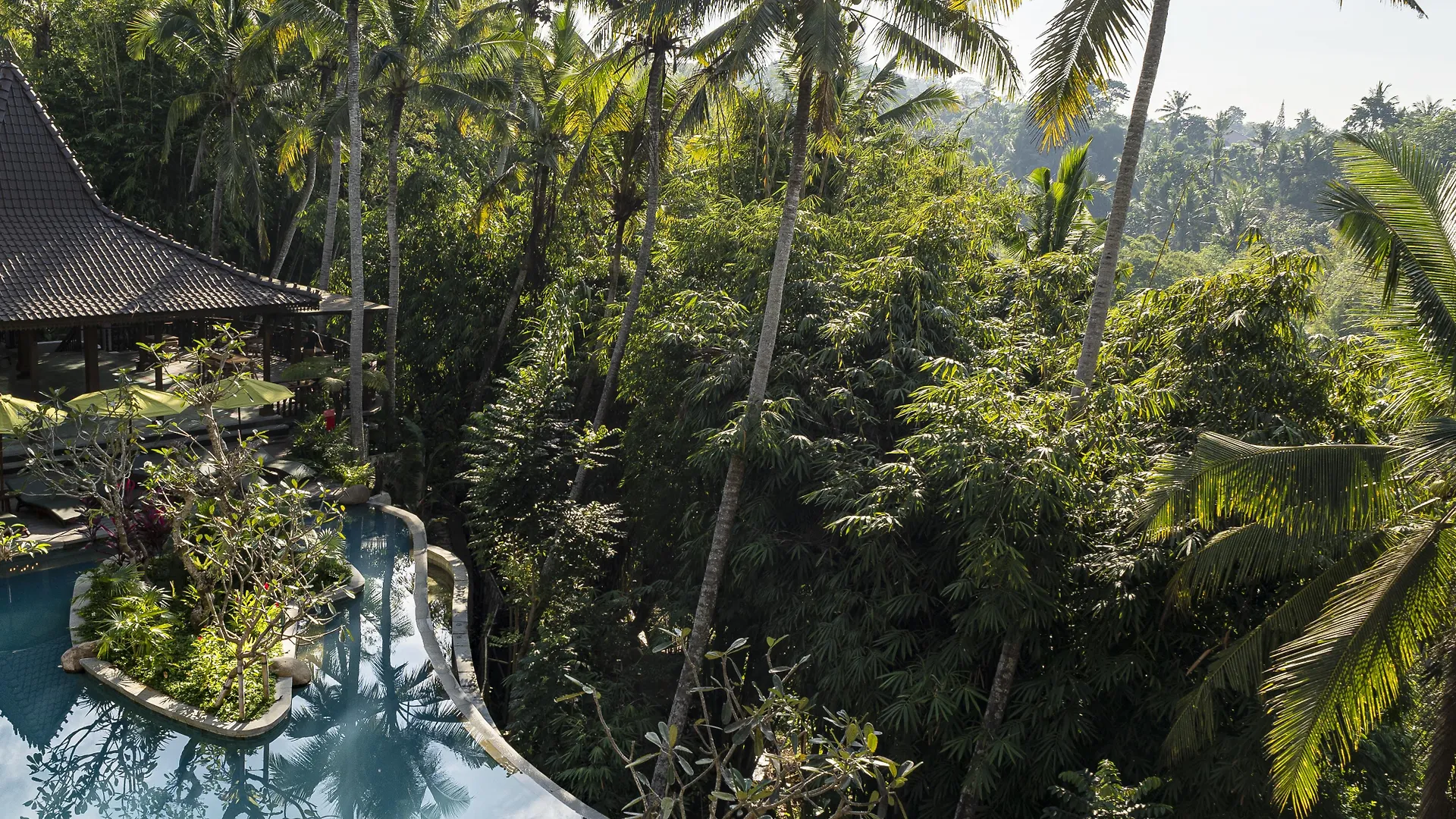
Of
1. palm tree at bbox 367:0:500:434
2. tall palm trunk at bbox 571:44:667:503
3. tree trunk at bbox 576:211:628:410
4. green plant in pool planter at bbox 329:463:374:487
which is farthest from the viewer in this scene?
palm tree at bbox 367:0:500:434

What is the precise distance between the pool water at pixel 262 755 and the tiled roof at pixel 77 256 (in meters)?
6.38

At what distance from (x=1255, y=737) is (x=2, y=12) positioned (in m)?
32.7

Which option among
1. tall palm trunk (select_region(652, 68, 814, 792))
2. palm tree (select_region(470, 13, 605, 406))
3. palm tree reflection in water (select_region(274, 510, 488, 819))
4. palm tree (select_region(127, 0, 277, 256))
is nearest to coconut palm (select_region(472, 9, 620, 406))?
palm tree (select_region(470, 13, 605, 406))

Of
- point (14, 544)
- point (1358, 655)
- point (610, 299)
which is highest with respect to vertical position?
point (610, 299)

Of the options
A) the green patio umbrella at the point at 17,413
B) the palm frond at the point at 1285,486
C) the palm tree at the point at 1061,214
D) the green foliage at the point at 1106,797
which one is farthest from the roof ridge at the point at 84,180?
the palm frond at the point at 1285,486

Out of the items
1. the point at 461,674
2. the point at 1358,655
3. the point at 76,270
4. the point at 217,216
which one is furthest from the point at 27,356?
the point at 1358,655

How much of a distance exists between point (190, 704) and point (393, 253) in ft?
39.5

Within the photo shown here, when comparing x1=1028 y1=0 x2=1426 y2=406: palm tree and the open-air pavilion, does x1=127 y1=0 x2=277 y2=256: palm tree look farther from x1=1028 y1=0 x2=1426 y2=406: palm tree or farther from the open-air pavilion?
x1=1028 y1=0 x2=1426 y2=406: palm tree

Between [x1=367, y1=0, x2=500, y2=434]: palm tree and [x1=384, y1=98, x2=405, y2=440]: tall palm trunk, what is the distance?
0.11 feet

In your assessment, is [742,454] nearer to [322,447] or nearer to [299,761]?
[299,761]

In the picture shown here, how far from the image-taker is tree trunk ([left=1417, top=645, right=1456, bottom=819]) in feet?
22.5

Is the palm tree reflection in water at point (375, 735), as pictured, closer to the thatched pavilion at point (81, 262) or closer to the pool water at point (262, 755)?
the pool water at point (262, 755)

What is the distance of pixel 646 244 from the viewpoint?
Result: 15.8m

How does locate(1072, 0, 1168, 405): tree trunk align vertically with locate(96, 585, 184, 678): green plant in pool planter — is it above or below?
above
